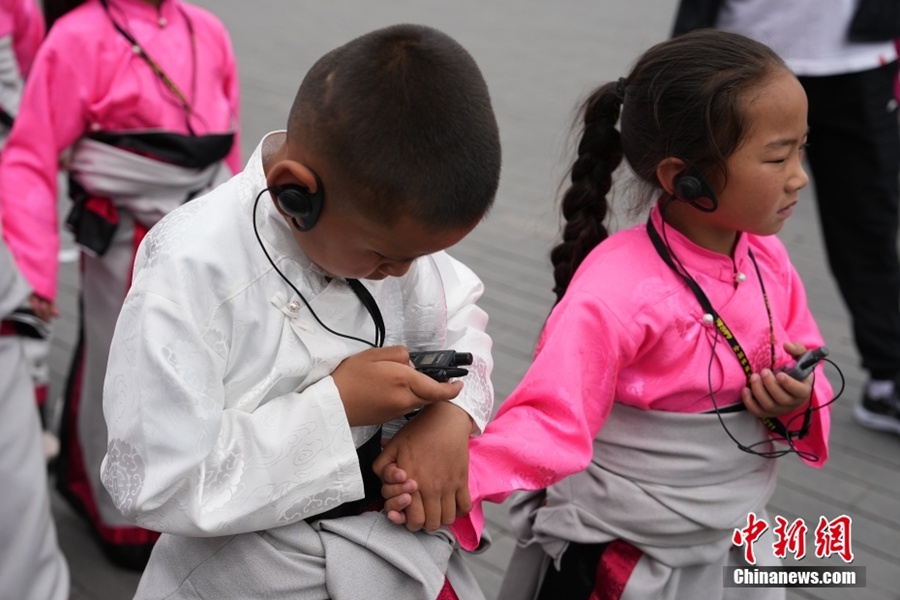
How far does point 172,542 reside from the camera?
158 cm

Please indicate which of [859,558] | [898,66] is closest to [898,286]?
[898,66]

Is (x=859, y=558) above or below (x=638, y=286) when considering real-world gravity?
below

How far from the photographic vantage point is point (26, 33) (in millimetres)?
3543

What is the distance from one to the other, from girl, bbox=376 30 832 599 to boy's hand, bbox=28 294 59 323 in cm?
134

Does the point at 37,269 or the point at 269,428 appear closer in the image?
the point at 269,428

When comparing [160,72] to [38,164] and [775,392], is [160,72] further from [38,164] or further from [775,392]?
[775,392]

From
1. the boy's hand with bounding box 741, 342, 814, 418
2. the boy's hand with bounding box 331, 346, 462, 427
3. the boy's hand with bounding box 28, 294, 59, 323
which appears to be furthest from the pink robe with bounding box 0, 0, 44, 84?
the boy's hand with bounding box 741, 342, 814, 418

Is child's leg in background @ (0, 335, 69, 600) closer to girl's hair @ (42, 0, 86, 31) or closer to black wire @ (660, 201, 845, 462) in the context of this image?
girl's hair @ (42, 0, 86, 31)

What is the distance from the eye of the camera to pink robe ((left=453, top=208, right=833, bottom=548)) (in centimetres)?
183

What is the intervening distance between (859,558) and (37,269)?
243cm

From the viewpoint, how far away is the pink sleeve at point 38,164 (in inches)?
106

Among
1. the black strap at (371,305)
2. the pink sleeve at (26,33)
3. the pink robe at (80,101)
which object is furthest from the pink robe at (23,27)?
the black strap at (371,305)

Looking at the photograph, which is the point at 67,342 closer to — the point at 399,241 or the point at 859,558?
the point at 859,558

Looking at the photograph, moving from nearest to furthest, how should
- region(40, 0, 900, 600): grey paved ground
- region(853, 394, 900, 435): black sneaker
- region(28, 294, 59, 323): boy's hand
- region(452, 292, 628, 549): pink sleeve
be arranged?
region(452, 292, 628, 549): pink sleeve
region(28, 294, 59, 323): boy's hand
region(40, 0, 900, 600): grey paved ground
region(853, 394, 900, 435): black sneaker
